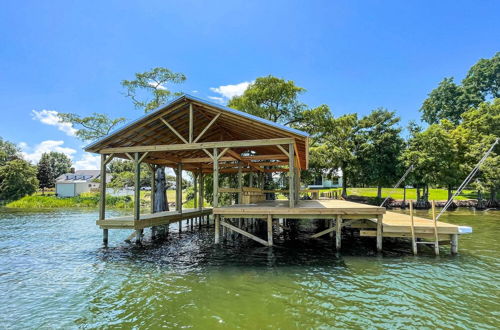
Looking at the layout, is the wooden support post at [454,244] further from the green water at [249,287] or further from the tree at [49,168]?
the tree at [49,168]

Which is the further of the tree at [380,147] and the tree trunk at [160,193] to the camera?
the tree at [380,147]

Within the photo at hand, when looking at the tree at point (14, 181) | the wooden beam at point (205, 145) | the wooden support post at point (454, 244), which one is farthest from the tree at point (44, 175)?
the wooden support post at point (454, 244)

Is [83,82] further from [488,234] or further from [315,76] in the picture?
[488,234]

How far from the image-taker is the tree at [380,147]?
28.8 metres

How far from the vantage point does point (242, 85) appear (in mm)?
22281

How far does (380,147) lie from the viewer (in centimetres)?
2928

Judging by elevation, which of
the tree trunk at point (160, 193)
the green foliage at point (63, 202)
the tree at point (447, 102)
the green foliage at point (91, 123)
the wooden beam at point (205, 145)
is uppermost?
the tree at point (447, 102)

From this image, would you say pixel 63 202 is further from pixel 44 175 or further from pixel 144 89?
pixel 44 175

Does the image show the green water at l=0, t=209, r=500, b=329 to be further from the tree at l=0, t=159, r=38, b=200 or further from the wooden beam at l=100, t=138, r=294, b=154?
the tree at l=0, t=159, r=38, b=200

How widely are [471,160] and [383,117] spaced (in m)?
9.30

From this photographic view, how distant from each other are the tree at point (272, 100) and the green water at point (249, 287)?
12.2 metres

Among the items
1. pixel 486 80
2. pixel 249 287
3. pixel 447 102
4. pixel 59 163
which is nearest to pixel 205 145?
pixel 249 287

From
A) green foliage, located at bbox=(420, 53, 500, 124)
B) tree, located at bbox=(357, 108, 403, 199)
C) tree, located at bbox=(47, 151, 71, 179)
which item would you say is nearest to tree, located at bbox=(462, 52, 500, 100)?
green foliage, located at bbox=(420, 53, 500, 124)

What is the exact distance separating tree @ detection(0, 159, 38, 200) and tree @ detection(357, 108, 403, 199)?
145 ft
